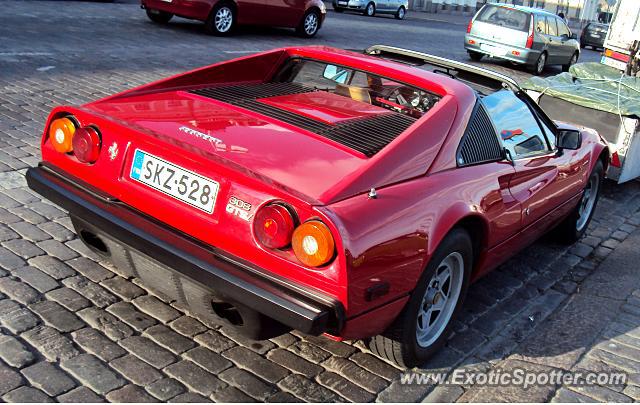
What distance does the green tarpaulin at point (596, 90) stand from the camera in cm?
752

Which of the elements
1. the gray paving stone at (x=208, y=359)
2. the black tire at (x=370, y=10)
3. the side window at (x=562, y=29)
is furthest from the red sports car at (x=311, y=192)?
the black tire at (x=370, y=10)

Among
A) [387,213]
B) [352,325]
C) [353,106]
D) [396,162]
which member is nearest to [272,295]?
[352,325]

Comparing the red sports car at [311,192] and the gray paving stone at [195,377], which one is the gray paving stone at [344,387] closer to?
the red sports car at [311,192]

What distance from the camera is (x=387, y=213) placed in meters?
2.97

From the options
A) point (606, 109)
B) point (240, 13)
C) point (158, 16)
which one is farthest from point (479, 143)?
point (158, 16)

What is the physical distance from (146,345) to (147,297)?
0.49 metres

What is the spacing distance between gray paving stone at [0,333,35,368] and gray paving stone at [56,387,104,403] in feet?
0.99

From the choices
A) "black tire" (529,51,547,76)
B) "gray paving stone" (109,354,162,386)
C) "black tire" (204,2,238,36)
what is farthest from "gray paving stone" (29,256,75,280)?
"black tire" (529,51,547,76)

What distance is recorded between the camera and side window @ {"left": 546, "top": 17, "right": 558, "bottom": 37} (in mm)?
17913

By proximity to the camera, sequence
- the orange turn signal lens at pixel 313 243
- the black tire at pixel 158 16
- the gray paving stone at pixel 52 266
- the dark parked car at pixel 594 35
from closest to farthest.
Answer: the orange turn signal lens at pixel 313 243 < the gray paving stone at pixel 52 266 < the black tire at pixel 158 16 < the dark parked car at pixel 594 35

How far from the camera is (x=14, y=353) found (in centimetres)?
315

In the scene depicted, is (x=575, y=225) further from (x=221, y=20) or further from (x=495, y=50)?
(x=495, y=50)

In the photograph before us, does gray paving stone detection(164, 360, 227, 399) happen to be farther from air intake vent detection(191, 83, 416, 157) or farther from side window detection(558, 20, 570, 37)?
side window detection(558, 20, 570, 37)

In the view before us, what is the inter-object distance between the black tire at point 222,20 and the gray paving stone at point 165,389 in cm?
1228
